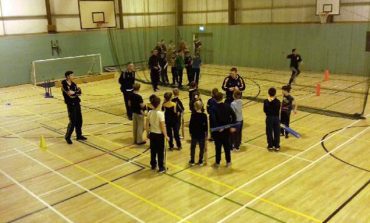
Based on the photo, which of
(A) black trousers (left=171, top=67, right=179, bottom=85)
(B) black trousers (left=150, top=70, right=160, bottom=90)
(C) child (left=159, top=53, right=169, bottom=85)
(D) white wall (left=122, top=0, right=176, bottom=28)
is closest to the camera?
(B) black trousers (left=150, top=70, right=160, bottom=90)

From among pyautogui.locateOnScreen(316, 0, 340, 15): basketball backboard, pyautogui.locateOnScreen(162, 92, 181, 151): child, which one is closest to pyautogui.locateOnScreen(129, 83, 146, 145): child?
pyautogui.locateOnScreen(162, 92, 181, 151): child

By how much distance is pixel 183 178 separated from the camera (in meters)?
7.61

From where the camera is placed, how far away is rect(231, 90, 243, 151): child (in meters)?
8.40

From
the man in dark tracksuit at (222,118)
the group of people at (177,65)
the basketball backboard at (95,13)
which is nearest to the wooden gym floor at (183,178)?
the man in dark tracksuit at (222,118)

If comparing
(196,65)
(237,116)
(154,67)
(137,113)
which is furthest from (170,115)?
(154,67)

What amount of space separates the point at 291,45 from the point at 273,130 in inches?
547

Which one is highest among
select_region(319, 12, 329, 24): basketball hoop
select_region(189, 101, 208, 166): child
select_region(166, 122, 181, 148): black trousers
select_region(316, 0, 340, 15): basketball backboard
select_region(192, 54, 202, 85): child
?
select_region(316, 0, 340, 15): basketball backboard

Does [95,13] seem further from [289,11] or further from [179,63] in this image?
[289,11]

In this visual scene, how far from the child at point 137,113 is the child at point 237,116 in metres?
2.29

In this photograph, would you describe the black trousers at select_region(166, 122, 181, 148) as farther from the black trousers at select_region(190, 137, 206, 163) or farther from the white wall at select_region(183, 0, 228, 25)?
the white wall at select_region(183, 0, 228, 25)

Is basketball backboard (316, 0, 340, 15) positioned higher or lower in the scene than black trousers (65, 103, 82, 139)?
higher

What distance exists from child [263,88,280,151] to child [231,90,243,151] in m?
0.57

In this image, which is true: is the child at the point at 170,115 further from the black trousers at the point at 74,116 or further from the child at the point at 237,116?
the black trousers at the point at 74,116

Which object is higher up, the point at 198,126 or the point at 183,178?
the point at 198,126
